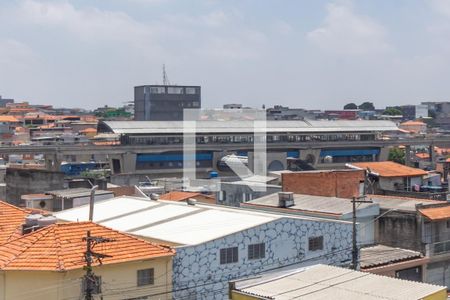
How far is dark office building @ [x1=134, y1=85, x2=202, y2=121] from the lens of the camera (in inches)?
4823

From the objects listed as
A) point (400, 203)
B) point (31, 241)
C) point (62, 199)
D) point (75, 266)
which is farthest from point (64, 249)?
point (62, 199)

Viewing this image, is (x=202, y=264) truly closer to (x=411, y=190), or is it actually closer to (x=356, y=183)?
(x=356, y=183)

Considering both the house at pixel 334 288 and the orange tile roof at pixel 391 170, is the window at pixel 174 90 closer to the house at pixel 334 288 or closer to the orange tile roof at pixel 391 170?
the orange tile roof at pixel 391 170

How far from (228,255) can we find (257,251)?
101 centimetres

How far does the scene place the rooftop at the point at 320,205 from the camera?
24078 millimetres

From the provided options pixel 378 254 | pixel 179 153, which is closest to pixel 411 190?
pixel 378 254

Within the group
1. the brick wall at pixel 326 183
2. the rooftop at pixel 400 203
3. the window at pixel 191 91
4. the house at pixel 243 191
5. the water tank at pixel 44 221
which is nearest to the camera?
the water tank at pixel 44 221

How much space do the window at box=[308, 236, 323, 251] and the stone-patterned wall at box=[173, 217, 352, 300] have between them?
109mm

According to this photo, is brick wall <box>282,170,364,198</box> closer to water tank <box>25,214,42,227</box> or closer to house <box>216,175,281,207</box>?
house <box>216,175,281,207</box>

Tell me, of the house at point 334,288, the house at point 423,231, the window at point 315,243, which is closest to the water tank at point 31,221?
the house at point 334,288

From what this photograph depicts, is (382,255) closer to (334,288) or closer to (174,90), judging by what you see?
(334,288)

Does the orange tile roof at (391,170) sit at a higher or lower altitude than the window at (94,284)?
higher

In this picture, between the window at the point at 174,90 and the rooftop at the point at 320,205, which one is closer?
the rooftop at the point at 320,205

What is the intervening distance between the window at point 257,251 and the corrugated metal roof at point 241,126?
5022cm
